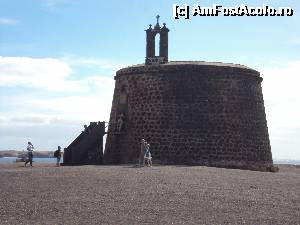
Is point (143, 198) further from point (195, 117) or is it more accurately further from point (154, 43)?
point (154, 43)

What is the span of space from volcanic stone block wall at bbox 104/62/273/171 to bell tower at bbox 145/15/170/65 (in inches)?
31.1

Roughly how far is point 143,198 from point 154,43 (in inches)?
588

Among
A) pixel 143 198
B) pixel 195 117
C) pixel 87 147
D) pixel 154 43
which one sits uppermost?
pixel 154 43

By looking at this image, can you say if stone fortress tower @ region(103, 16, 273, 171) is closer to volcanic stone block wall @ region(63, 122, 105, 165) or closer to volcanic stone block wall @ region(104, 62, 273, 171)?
volcanic stone block wall @ region(104, 62, 273, 171)

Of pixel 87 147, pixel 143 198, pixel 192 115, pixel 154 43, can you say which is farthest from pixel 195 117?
pixel 143 198

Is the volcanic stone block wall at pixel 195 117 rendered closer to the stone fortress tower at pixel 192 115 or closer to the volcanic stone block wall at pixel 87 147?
the stone fortress tower at pixel 192 115

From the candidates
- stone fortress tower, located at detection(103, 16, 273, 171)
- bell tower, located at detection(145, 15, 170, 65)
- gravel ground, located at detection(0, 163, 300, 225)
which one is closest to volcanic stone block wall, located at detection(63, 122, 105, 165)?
stone fortress tower, located at detection(103, 16, 273, 171)

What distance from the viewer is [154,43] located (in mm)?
26016

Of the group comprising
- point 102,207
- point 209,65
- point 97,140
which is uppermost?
point 209,65

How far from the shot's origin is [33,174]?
56.6 ft

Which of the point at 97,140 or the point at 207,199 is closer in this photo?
the point at 207,199

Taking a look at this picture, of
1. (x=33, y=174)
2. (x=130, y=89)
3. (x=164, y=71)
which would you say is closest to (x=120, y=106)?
(x=130, y=89)

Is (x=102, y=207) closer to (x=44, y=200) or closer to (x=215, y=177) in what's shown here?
(x=44, y=200)

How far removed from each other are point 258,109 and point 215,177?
31.3ft
